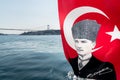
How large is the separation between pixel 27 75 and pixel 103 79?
4013mm

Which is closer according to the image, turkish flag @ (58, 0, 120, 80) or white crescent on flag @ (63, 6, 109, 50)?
turkish flag @ (58, 0, 120, 80)

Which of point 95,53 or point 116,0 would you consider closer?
point 116,0

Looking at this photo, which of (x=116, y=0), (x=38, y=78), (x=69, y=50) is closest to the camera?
(x=116, y=0)

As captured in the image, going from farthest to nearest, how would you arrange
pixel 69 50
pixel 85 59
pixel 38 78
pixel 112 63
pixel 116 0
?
pixel 38 78
pixel 69 50
pixel 85 59
pixel 112 63
pixel 116 0

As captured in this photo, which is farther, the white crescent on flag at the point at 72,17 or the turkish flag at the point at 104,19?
the white crescent on flag at the point at 72,17

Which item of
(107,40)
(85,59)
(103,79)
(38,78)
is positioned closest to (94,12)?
(107,40)

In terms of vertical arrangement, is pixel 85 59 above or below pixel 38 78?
above

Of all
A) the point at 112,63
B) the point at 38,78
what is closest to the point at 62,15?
the point at 112,63

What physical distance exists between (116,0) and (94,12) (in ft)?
1.31

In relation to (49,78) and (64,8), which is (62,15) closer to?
(64,8)

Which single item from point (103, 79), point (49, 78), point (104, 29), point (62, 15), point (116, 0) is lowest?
point (49, 78)

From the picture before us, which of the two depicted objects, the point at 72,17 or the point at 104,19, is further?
the point at 72,17

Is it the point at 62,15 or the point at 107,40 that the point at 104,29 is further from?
the point at 62,15

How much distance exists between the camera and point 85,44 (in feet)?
10.1
